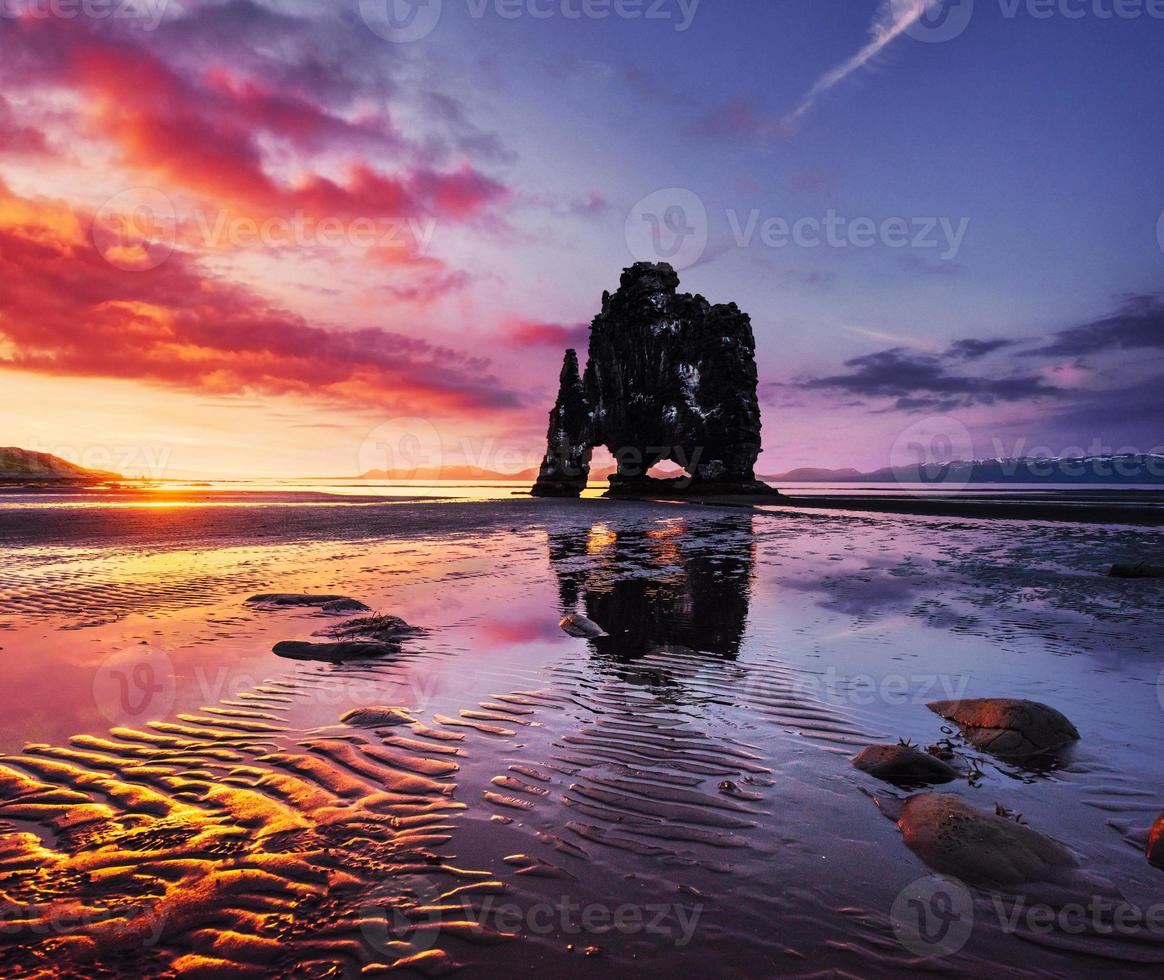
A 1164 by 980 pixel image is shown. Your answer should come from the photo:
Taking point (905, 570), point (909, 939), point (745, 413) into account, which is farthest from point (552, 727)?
point (745, 413)

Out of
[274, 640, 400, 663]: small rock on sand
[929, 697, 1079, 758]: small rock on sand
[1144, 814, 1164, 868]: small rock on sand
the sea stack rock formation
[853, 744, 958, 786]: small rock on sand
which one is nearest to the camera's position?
[1144, 814, 1164, 868]: small rock on sand

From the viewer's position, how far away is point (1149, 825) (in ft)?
13.5

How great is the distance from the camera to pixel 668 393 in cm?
8750

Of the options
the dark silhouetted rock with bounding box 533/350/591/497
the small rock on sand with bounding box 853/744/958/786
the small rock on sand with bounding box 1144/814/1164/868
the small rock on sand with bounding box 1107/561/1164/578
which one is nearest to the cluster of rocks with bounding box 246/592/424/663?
the small rock on sand with bounding box 853/744/958/786

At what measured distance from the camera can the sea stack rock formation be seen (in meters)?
84.4

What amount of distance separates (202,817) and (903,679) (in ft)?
25.7

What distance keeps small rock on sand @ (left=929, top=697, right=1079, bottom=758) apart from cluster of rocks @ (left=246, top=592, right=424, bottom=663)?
7.46m

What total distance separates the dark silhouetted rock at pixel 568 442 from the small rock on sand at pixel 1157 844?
3582 inches

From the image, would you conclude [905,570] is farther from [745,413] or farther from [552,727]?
[745,413]

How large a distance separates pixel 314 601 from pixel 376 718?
687cm

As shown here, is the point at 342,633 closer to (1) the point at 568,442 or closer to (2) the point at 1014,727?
(2) the point at 1014,727

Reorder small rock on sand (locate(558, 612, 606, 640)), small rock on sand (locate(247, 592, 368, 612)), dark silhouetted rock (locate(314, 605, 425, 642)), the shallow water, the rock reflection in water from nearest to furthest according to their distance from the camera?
the shallow water < dark silhouetted rock (locate(314, 605, 425, 642)) < the rock reflection in water < small rock on sand (locate(558, 612, 606, 640)) < small rock on sand (locate(247, 592, 368, 612))

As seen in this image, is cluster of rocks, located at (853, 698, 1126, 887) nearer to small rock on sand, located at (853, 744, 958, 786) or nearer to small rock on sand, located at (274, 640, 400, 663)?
small rock on sand, located at (853, 744, 958, 786)

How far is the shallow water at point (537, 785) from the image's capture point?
115 inches
